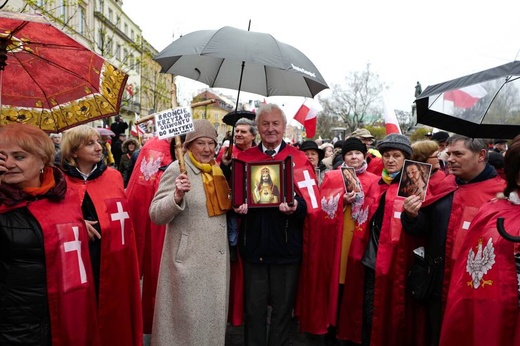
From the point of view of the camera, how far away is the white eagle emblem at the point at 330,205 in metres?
4.25

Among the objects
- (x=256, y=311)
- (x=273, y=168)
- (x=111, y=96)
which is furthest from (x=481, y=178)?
(x=111, y=96)

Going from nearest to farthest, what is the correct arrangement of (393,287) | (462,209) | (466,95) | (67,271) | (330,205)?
(67,271)
(466,95)
(462,209)
(393,287)
(330,205)

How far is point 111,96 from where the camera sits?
326cm

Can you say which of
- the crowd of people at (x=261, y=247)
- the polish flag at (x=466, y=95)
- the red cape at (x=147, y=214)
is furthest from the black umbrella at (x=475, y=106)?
the red cape at (x=147, y=214)

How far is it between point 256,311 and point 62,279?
5.53ft

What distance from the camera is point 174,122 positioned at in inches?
123

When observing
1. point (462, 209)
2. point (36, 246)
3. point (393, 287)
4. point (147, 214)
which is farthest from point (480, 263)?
point (147, 214)

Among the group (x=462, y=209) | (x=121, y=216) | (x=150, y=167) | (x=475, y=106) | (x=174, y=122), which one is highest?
(x=475, y=106)

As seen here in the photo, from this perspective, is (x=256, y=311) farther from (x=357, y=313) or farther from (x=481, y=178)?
(x=481, y=178)

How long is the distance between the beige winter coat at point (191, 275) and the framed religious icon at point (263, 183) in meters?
0.30

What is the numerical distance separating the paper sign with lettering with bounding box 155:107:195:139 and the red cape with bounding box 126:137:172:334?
1689 millimetres

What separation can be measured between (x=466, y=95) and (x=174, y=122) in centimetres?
209

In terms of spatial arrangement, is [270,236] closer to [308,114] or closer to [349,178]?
[349,178]

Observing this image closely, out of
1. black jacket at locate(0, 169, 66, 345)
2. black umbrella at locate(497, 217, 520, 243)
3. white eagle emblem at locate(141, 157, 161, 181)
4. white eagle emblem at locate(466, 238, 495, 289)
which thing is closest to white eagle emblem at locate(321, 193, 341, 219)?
Answer: white eagle emblem at locate(466, 238, 495, 289)
